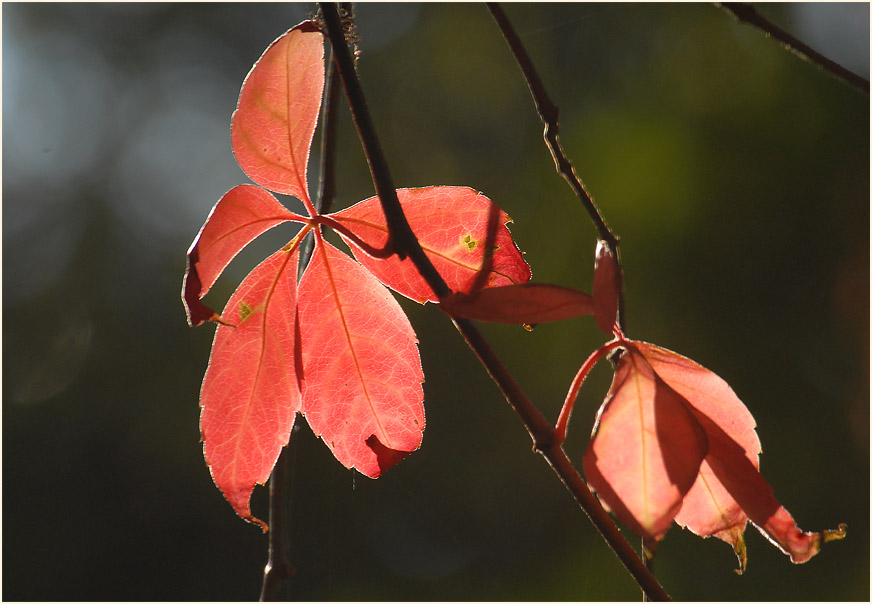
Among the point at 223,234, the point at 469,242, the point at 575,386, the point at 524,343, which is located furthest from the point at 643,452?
the point at 524,343

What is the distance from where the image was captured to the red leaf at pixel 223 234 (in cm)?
43

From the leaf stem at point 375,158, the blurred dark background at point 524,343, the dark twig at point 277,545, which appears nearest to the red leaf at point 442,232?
the leaf stem at point 375,158

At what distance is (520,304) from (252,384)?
26cm

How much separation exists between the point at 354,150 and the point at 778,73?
1.93 meters

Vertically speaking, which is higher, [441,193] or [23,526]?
[441,193]

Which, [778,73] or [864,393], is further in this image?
[778,73]

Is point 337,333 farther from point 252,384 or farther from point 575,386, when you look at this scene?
point 575,386

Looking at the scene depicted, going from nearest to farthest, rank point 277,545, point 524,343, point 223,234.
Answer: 1. point 223,234
2. point 277,545
3. point 524,343

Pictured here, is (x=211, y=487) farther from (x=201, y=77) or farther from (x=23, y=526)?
(x=201, y=77)

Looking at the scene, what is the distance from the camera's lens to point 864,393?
2.86 metres

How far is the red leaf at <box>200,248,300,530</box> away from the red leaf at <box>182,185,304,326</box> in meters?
0.04

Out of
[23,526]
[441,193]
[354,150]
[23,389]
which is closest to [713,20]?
[354,150]

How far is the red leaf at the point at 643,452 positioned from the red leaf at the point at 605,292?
6 cm

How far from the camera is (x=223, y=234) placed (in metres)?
0.51
